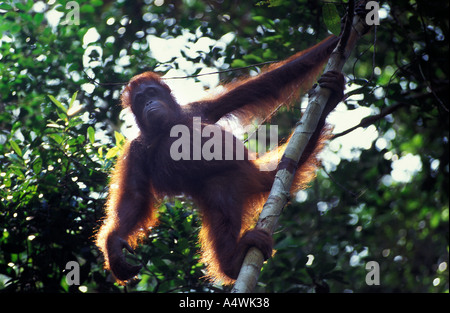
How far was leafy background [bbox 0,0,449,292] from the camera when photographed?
150 inches

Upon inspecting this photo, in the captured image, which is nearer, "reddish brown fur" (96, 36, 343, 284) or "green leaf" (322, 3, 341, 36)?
"green leaf" (322, 3, 341, 36)

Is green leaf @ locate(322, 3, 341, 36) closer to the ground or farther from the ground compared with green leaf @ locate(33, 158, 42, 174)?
farther from the ground

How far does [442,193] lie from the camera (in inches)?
232

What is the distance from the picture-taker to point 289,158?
2.90 meters

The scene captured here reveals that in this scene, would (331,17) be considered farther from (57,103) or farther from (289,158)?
(57,103)

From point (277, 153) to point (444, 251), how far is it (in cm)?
420

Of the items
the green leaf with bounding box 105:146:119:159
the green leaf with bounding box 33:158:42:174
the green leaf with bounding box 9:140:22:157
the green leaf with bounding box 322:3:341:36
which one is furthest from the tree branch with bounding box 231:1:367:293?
the green leaf with bounding box 9:140:22:157

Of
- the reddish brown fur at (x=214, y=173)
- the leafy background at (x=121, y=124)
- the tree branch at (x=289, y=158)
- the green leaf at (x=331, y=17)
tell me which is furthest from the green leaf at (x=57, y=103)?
the green leaf at (x=331, y=17)

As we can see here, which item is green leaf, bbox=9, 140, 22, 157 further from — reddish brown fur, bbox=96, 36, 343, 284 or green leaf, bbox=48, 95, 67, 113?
reddish brown fur, bbox=96, 36, 343, 284

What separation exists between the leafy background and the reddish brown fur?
0.24m

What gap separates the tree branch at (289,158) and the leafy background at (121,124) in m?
0.28

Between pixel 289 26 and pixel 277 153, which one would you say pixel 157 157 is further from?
pixel 289 26
